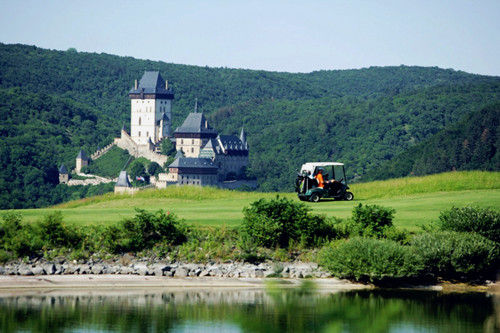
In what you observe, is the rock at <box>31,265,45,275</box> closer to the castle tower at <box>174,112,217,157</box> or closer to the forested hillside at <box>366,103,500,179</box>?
the forested hillside at <box>366,103,500,179</box>

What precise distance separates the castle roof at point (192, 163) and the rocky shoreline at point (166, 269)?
451 ft

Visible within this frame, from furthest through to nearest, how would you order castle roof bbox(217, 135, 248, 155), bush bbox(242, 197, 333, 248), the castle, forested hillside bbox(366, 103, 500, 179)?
castle roof bbox(217, 135, 248, 155) < the castle < forested hillside bbox(366, 103, 500, 179) < bush bbox(242, 197, 333, 248)

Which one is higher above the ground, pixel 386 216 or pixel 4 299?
pixel 386 216

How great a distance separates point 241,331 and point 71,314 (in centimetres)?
415

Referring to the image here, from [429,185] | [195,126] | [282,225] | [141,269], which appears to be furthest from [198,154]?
[141,269]

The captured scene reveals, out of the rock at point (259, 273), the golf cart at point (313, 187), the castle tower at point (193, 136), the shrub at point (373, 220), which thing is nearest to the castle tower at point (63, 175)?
the castle tower at point (193, 136)

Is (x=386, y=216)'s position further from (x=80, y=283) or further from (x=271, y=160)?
(x=271, y=160)

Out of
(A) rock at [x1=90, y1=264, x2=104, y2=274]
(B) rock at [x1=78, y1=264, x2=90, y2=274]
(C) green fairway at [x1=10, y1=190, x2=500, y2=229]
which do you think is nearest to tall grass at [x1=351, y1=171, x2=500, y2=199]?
(C) green fairway at [x1=10, y1=190, x2=500, y2=229]

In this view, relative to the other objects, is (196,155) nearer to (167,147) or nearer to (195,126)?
(167,147)

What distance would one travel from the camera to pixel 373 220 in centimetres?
2647

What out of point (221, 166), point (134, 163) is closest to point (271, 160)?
point (221, 166)

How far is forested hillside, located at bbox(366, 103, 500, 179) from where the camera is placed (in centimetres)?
12412

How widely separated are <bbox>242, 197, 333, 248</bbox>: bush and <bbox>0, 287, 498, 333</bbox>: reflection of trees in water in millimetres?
2544

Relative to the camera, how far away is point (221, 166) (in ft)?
577
